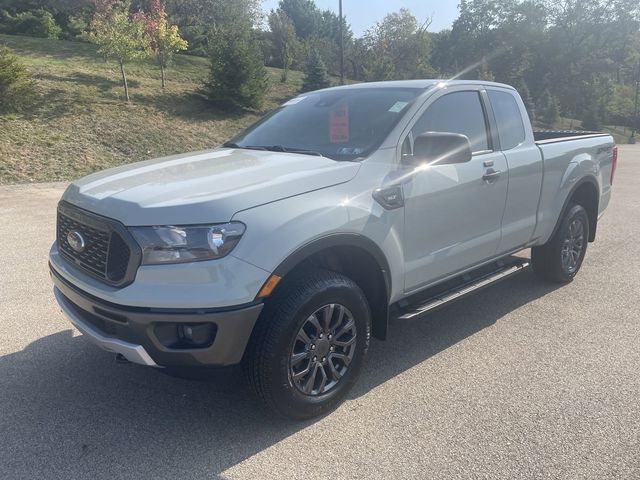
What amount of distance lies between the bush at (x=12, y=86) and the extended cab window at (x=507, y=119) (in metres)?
15.4

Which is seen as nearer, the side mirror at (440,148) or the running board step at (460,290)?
the side mirror at (440,148)

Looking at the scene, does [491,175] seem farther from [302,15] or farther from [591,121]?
[302,15]

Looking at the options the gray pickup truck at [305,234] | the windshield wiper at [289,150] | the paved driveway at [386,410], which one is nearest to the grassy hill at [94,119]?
the paved driveway at [386,410]

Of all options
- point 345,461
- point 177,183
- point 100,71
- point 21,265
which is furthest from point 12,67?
point 345,461

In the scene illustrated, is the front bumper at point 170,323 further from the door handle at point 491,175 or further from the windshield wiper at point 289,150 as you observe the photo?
the door handle at point 491,175

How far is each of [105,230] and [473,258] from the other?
8.45 feet

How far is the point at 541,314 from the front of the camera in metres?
4.65

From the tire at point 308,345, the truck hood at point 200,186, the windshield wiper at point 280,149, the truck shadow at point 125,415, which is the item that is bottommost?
the truck shadow at point 125,415

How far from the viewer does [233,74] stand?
834 inches

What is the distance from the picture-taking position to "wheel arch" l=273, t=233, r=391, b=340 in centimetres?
290

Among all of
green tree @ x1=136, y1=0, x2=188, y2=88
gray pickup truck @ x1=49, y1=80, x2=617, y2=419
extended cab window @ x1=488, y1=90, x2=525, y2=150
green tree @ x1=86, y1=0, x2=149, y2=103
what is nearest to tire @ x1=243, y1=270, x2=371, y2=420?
gray pickup truck @ x1=49, y1=80, x2=617, y2=419

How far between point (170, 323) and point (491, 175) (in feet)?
8.48

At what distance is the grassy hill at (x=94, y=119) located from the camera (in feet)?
46.2

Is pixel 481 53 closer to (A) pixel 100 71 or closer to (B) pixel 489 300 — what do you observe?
(A) pixel 100 71
